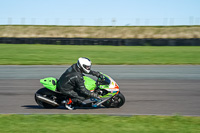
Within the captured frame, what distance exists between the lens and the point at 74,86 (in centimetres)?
836

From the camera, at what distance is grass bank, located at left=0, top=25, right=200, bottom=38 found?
4878 centimetres

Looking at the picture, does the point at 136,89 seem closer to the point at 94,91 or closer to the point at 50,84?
the point at 94,91

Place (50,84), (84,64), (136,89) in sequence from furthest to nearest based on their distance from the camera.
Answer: (136,89)
(50,84)
(84,64)

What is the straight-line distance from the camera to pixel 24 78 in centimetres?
1466

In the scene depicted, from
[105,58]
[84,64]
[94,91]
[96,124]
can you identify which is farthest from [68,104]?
[105,58]

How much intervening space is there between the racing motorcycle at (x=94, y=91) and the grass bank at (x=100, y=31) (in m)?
40.4

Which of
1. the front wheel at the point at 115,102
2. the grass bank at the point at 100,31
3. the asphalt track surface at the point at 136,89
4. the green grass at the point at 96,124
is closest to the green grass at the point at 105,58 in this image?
the asphalt track surface at the point at 136,89

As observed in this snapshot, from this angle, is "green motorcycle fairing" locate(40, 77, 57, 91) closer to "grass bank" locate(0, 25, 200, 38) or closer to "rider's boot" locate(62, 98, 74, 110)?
"rider's boot" locate(62, 98, 74, 110)

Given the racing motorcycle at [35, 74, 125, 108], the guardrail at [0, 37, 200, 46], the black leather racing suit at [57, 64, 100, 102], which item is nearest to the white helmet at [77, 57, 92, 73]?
the black leather racing suit at [57, 64, 100, 102]

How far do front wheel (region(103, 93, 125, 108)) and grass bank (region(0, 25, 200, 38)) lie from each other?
40.3m

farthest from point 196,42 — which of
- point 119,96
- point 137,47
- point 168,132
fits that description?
point 168,132

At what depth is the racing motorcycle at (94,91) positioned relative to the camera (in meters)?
8.24

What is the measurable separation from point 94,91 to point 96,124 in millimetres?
1829

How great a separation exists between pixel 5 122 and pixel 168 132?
3449mm
